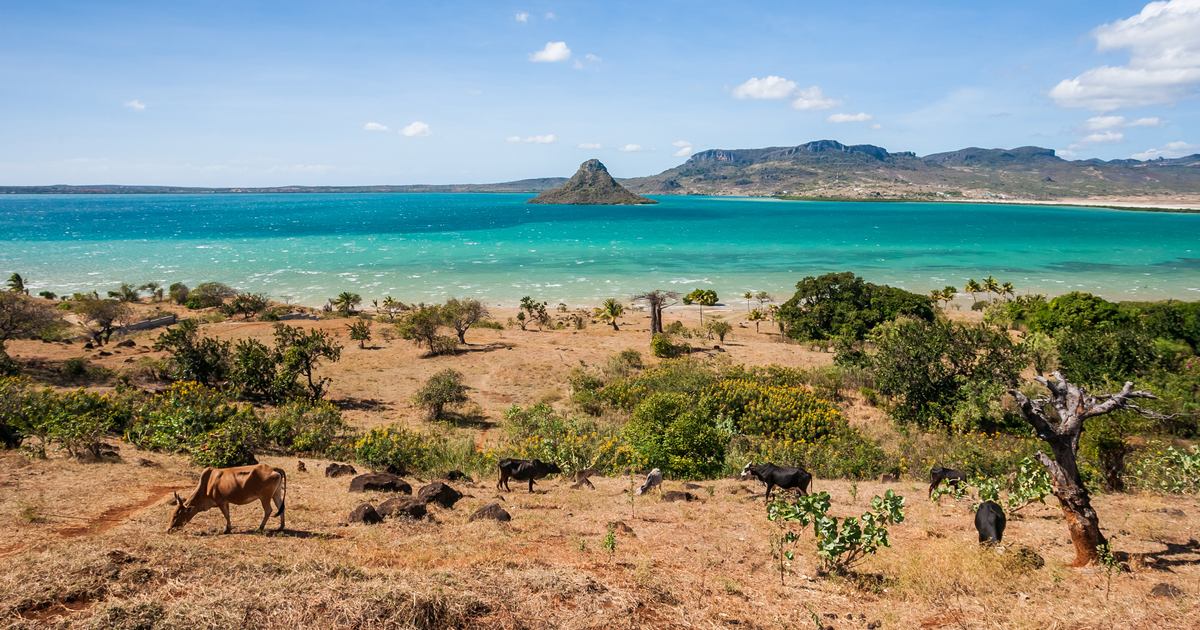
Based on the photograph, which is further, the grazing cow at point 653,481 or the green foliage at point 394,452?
the green foliage at point 394,452

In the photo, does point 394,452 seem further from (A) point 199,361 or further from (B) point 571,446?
(A) point 199,361

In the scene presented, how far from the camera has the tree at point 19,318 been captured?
79.6 ft

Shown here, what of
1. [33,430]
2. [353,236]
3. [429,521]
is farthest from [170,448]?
[353,236]

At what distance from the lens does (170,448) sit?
38.7 feet

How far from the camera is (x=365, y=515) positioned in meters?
8.23

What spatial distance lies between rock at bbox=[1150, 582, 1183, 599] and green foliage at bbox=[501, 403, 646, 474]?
865 centimetres

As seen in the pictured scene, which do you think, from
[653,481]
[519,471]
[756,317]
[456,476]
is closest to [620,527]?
[653,481]

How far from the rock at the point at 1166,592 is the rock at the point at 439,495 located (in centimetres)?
987

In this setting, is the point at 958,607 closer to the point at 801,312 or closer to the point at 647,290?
the point at 801,312

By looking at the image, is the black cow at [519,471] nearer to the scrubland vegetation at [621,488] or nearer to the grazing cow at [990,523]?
the scrubland vegetation at [621,488]

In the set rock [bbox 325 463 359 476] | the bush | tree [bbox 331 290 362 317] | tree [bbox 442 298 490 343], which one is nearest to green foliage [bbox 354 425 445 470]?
rock [bbox 325 463 359 476]

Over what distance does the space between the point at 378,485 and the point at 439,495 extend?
5.13 ft

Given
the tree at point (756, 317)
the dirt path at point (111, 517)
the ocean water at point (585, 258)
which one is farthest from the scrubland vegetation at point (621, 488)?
the ocean water at point (585, 258)

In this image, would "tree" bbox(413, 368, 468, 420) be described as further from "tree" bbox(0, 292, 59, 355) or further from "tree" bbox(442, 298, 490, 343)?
"tree" bbox(0, 292, 59, 355)
